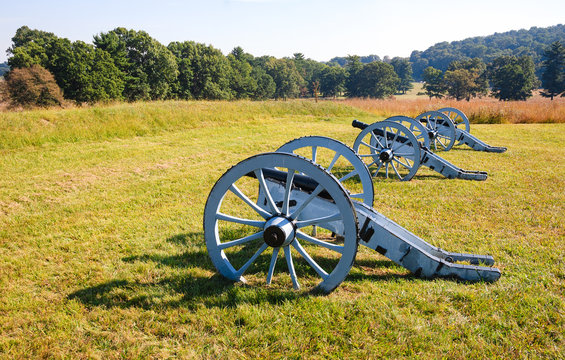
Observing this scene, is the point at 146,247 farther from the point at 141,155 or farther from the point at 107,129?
the point at 107,129

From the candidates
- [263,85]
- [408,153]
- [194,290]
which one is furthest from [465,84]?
[194,290]

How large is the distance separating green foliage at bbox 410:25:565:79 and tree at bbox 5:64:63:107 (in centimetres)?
11588

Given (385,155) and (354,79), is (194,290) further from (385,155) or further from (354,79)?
(354,79)

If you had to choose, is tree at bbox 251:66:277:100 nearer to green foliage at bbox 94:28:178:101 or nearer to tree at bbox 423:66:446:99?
green foliage at bbox 94:28:178:101

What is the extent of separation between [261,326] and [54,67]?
39952 millimetres

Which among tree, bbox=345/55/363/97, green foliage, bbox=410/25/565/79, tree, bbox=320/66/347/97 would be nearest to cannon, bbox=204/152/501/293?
tree, bbox=345/55/363/97

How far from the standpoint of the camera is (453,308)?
2.46 metres

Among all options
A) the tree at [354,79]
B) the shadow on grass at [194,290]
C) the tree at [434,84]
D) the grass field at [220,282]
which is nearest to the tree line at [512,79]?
the tree at [434,84]

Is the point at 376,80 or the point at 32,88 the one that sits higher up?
the point at 376,80

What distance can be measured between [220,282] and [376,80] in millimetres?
81776

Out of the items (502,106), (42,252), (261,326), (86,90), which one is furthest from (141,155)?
(86,90)

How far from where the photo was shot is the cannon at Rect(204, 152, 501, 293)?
7.64ft

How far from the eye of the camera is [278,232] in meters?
2.46

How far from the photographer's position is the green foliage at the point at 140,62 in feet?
124
